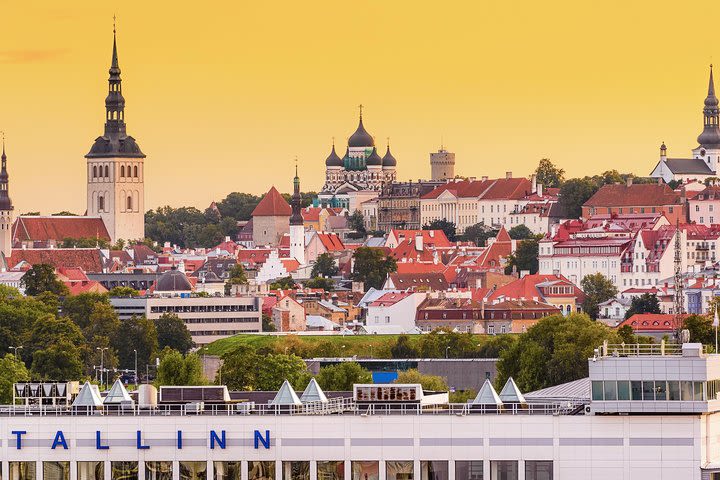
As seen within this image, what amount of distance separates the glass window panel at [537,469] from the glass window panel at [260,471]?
17.2 feet

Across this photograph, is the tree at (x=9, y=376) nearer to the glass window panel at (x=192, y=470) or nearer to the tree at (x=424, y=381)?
the tree at (x=424, y=381)

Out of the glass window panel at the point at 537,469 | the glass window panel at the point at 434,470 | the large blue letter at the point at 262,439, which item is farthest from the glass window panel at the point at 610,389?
the large blue letter at the point at 262,439

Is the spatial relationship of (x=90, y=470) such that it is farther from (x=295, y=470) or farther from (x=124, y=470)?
(x=295, y=470)

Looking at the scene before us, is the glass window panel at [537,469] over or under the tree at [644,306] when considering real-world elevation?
under

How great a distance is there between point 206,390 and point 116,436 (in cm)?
535

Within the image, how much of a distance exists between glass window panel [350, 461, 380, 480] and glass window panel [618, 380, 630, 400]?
16.8ft

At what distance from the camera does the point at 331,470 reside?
201ft

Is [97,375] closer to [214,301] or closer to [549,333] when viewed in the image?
[549,333]

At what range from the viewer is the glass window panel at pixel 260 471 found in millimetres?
61438

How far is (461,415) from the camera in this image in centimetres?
6075

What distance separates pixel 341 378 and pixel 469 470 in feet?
149

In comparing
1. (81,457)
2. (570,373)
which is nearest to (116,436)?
(81,457)

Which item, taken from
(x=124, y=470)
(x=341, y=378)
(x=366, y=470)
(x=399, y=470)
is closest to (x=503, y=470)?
(x=399, y=470)

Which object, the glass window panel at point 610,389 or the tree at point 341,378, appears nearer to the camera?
the glass window panel at point 610,389
